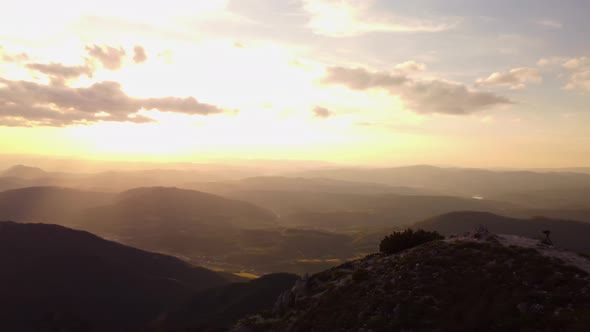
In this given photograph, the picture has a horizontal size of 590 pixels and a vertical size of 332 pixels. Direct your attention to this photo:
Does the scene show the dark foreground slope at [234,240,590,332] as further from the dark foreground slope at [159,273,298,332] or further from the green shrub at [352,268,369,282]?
the dark foreground slope at [159,273,298,332]

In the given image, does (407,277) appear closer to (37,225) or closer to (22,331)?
(22,331)

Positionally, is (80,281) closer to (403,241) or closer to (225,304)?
(225,304)

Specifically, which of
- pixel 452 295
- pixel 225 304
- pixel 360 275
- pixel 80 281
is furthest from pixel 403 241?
pixel 80 281

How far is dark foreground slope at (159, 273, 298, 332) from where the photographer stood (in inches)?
3834

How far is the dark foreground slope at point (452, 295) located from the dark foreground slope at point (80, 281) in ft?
296

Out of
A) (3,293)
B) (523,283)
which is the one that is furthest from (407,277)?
(3,293)

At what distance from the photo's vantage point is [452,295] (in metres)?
28.7

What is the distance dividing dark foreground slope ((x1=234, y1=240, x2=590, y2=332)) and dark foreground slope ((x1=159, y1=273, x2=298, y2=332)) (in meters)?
61.1

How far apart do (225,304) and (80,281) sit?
56210 mm

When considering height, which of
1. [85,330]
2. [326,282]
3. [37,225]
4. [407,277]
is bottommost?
[85,330]

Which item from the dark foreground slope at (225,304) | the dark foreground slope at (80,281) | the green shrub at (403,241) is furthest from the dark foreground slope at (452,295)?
the dark foreground slope at (80,281)

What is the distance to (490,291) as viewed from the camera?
27.7 m

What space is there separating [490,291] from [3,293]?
137m

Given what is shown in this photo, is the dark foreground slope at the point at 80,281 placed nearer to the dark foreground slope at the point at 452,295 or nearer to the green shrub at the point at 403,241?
the green shrub at the point at 403,241
